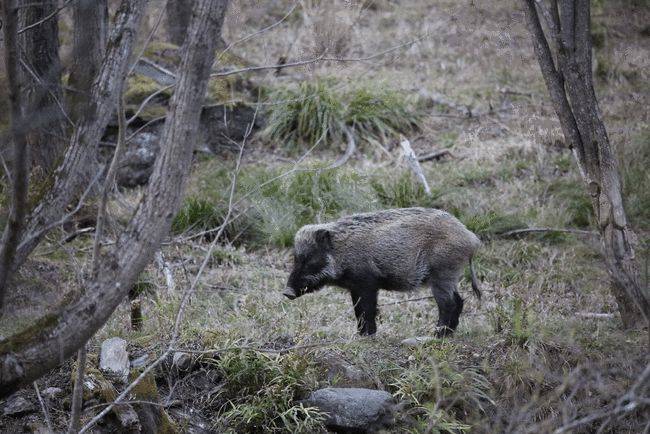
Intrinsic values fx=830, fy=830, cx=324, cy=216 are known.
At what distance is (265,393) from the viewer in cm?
571

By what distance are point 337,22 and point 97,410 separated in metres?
10.0

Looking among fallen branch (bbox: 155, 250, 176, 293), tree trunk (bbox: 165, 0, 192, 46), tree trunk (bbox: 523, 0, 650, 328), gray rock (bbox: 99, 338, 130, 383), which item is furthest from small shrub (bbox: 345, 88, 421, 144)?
gray rock (bbox: 99, 338, 130, 383)

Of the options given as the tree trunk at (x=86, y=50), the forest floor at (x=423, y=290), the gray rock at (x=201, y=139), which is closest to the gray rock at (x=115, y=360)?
the forest floor at (x=423, y=290)

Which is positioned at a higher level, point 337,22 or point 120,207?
point 337,22

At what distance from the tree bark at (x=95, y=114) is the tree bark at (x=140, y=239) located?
613 mm

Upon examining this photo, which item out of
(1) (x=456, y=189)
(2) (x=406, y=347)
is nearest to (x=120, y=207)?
(1) (x=456, y=189)

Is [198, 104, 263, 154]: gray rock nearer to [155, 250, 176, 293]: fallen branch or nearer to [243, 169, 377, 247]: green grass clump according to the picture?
[243, 169, 377, 247]: green grass clump

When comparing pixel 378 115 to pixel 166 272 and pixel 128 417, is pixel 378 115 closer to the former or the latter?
pixel 166 272

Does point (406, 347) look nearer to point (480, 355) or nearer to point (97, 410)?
point (480, 355)

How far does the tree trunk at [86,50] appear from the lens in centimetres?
494

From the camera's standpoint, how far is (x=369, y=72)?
547 inches

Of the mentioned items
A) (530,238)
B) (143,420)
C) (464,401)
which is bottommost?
(530,238)

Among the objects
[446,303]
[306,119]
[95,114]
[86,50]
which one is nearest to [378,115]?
[306,119]

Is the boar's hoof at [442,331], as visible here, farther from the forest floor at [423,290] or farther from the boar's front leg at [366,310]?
the boar's front leg at [366,310]
